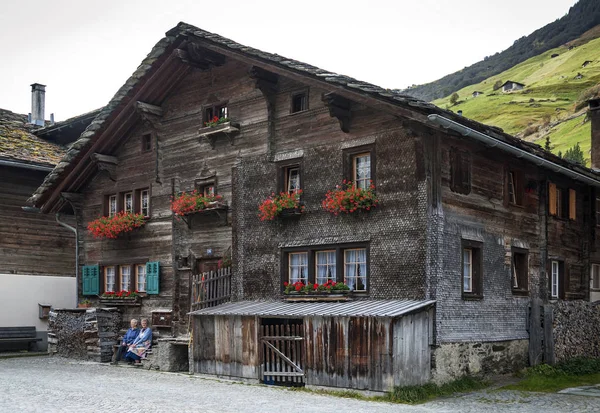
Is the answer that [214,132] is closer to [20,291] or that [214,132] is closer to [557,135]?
[20,291]

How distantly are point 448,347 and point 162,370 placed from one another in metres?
8.08

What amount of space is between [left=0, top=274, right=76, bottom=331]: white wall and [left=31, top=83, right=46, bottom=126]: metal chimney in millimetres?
7710

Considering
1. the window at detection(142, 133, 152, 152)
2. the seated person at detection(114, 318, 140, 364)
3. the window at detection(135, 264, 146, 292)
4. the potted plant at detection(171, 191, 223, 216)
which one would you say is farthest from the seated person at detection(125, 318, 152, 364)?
the window at detection(142, 133, 152, 152)

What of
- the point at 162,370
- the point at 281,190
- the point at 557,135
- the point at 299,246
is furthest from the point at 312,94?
the point at 557,135

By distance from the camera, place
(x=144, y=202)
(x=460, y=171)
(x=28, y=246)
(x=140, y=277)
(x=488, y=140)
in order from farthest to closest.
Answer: (x=28, y=246) < (x=144, y=202) < (x=140, y=277) < (x=460, y=171) < (x=488, y=140)

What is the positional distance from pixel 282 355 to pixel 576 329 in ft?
30.5

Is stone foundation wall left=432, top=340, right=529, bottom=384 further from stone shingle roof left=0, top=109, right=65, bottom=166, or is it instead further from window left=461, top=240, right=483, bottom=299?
stone shingle roof left=0, top=109, right=65, bottom=166

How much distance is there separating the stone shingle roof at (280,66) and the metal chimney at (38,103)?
A: 288 inches

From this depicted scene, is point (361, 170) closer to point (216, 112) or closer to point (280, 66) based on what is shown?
point (280, 66)

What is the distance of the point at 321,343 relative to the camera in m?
16.9

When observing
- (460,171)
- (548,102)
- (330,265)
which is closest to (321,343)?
(330,265)

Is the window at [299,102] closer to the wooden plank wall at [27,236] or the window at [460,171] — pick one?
the window at [460,171]

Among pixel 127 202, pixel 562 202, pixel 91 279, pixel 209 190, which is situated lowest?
pixel 91 279

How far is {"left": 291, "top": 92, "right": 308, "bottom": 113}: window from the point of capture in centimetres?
1998
